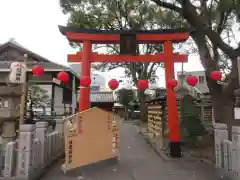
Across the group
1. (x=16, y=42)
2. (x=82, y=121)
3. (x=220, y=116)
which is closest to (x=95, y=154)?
(x=82, y=121)

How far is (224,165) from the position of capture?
253 inches

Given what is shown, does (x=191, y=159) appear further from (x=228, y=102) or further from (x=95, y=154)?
(x=95, y=154)

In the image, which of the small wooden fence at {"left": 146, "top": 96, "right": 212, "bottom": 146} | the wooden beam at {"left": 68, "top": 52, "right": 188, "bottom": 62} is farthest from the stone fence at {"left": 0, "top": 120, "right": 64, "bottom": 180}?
the small wooden fence at {"left": 146, "top": 96, "right": 212, "bottom": 146}

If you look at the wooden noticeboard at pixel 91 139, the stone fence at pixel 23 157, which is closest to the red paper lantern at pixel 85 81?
the wooden noticeboard at pixel 91 139

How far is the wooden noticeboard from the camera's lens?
6.86 meters

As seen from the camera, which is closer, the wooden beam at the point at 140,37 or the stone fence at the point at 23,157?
the stone fence at the point at 23,157

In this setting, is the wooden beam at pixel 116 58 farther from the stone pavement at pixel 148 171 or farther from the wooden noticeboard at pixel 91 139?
the stone pavement at pixel 148 171

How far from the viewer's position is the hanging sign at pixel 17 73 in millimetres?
7340

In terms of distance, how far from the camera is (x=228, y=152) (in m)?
6.23

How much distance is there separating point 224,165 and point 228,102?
3.91 m

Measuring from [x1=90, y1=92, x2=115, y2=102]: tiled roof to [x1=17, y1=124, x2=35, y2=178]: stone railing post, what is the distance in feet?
117

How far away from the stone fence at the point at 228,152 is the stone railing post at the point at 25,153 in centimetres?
469

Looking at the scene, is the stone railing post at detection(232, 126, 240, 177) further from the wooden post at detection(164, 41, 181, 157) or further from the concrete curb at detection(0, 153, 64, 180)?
the concrete curb at detection(0, 153, 64, 180)

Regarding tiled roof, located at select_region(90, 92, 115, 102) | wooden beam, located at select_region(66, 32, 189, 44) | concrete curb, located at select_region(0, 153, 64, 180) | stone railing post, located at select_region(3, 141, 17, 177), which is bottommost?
concrete curb, located at select_region(0, 153, 64, 180)
